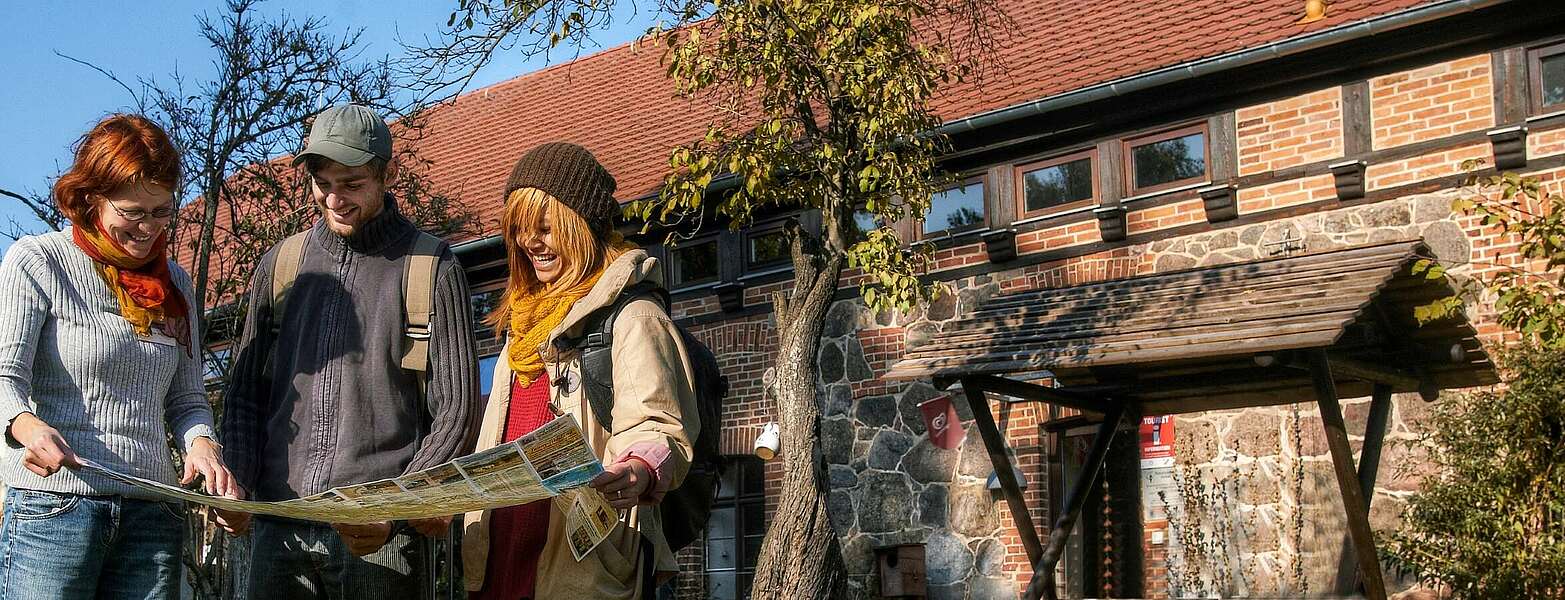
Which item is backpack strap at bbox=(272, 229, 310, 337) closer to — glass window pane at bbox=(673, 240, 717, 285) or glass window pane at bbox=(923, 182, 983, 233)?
glass window pane at bbox=(923, 182, 983, 233)

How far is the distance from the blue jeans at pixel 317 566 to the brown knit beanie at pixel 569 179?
77cm

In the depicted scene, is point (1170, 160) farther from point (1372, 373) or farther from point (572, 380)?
point (572, 380)

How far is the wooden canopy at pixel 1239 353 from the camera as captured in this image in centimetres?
775

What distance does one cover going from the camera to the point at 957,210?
1237 cm

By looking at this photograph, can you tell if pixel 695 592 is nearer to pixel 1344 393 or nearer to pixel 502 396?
pixel 1344 393

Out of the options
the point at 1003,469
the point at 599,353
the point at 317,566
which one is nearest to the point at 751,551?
the point at 1003,469

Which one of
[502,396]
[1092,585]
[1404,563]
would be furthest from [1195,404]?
[502,396]

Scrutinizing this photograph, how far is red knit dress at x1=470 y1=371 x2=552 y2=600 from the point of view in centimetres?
310

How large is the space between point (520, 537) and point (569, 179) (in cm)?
72

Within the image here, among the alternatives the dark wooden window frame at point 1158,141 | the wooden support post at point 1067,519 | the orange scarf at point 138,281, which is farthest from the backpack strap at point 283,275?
the dark wooden window frame at point 1158,141

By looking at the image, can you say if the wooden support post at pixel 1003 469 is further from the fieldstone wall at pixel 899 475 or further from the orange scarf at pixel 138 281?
the orange scarf at pixel 138 281

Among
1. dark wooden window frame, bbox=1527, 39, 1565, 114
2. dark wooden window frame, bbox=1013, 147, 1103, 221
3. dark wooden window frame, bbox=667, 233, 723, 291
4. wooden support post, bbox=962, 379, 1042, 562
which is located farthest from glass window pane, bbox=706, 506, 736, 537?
dark wooden window frame, bbox=1527, 39, 1565, 114

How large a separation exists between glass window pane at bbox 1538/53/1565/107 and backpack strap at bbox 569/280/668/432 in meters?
8.22

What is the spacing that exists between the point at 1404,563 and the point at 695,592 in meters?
6.59
